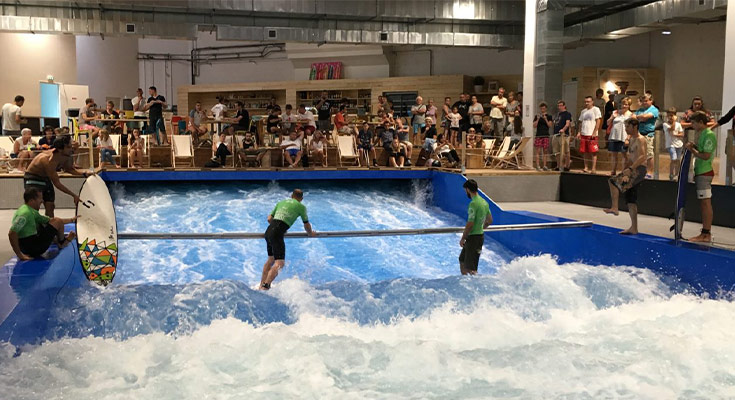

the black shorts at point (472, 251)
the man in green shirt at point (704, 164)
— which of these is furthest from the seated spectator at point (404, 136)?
the man in green shirt at point (704, 164)

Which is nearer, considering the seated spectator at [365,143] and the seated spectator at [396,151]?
the seated spectator at [396,151]

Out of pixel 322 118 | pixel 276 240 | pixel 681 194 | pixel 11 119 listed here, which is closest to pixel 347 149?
pixel 322 118

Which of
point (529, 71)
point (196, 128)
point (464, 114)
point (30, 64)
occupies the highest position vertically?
point (30, 64)

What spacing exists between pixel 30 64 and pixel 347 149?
9616 millimetres

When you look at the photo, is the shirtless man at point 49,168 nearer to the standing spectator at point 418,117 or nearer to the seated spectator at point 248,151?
the seated spectator at point 248,151

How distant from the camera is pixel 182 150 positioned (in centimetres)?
1419

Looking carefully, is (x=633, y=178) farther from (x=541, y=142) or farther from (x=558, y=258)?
(x=541, y=142)

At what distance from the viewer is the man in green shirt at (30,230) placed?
240 inches

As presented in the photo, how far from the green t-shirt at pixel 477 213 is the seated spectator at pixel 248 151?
25.4ft

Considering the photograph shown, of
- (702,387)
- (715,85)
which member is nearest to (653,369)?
(702,387)

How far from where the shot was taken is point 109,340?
5.45 meters

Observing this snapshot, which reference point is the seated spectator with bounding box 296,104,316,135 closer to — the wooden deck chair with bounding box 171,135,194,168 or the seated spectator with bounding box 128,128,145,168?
the wooden deck chair with bounding box 171,135,194,168

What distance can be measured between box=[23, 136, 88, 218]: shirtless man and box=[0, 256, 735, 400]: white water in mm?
1849

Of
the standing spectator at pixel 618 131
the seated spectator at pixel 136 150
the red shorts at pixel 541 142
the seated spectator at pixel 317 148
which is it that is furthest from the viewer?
the seated spectator at pixel 317 148
